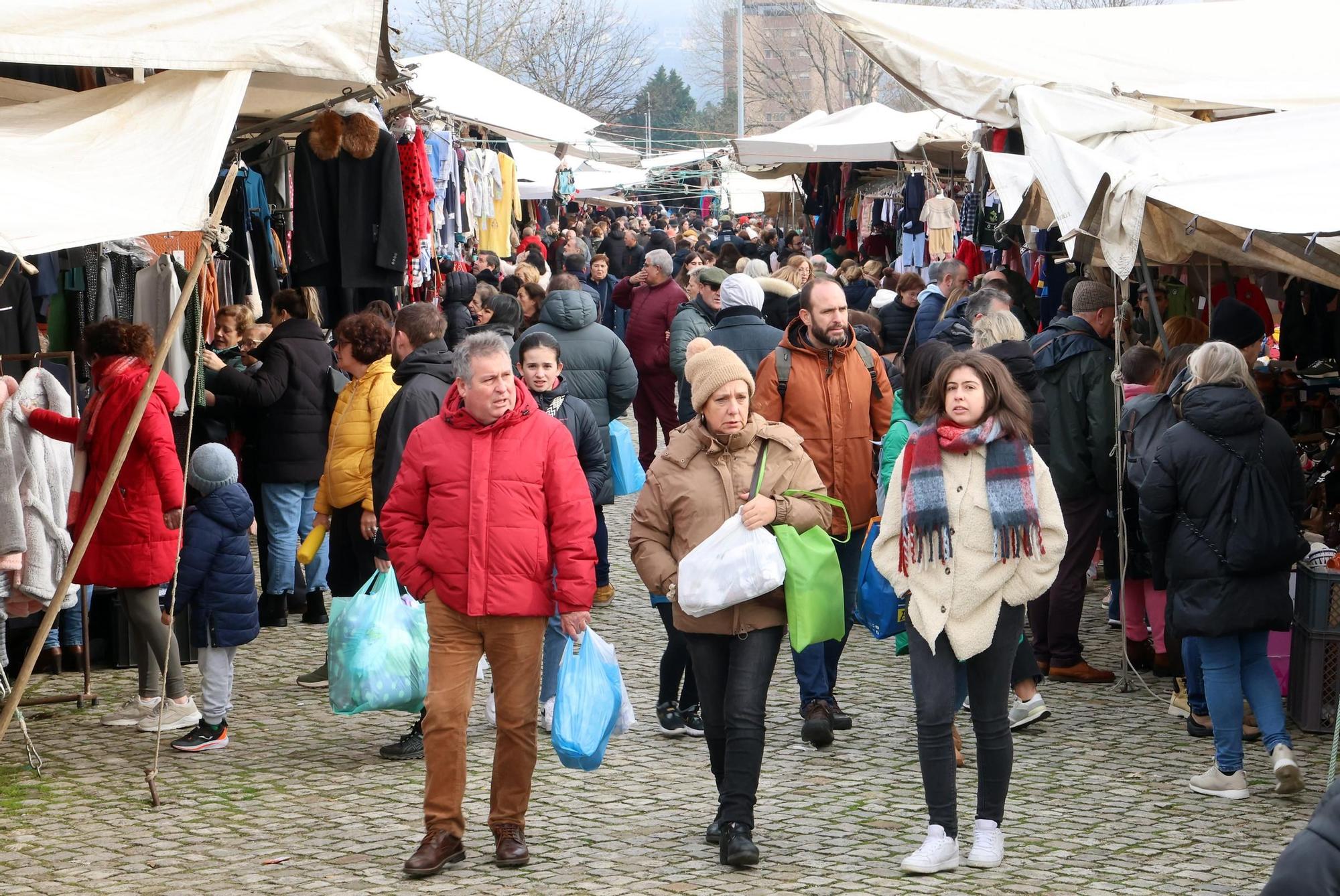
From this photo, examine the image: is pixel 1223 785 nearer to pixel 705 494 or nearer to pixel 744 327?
pixel 705 494

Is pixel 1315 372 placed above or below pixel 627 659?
above

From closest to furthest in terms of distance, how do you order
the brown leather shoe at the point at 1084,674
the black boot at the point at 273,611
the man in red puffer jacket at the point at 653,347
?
the brown leather shoe at the point at 1084,674 < the black boot at the point at 273,611 < the man in red puffer jacket at the point at 653,347

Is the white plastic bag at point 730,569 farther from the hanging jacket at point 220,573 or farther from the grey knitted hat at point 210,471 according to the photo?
the grey knitted hat at point 210,471

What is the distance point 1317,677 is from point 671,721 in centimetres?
287

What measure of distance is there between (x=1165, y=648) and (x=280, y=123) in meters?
5.01

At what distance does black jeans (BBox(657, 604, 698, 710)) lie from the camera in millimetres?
6891

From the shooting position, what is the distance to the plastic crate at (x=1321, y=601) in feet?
23.0

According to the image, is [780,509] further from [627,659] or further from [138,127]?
[627,659]

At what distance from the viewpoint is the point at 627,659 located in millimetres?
8672

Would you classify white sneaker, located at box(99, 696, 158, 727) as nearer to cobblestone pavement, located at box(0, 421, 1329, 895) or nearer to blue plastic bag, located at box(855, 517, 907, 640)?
cobblestone pavement, located at box(0, 421, 1329, 895)

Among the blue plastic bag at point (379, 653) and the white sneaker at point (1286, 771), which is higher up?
the blue plastic bag at point (379, 653)

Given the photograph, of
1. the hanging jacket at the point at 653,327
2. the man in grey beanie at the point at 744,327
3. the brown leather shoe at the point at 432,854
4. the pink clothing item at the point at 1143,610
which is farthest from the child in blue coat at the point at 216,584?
the hanging jacket at the point at 653,327

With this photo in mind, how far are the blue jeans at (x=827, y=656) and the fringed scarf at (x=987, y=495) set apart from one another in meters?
1.52

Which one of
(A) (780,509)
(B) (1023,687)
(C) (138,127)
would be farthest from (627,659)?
(C) (138,127)
